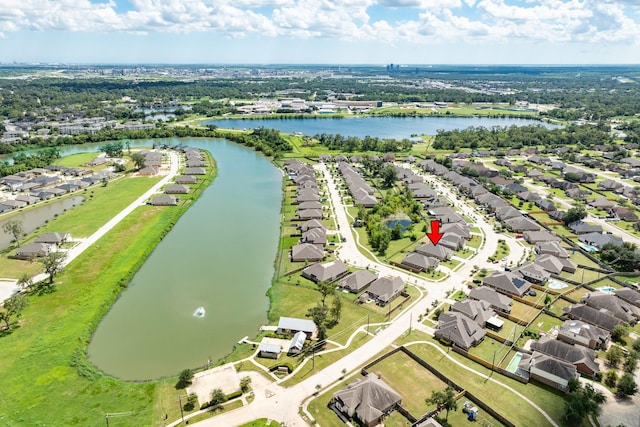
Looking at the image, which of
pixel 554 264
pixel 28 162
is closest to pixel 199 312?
pixel 554 264

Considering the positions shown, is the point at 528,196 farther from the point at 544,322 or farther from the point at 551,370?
the point at 551,370

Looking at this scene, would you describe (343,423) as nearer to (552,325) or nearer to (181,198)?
(552,325)

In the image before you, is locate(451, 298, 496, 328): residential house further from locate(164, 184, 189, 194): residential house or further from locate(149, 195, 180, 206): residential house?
locate(164, 184, 189, 194): residential house

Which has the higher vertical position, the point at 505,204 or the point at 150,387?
the point at 505,204

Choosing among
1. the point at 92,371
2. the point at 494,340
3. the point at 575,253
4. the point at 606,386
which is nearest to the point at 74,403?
the point at 92,371

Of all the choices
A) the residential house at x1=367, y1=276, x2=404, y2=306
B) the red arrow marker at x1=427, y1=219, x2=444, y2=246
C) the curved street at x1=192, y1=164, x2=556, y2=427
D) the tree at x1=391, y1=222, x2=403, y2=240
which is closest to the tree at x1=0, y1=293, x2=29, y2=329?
the curved street at x1=192, y1=164, x2=556, y2=427

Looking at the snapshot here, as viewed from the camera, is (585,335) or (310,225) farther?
(310,225)
